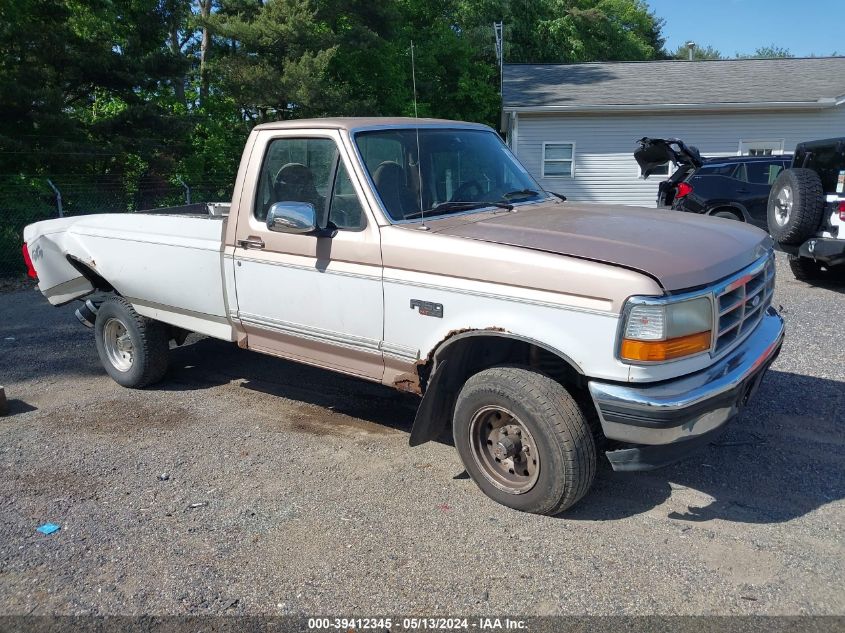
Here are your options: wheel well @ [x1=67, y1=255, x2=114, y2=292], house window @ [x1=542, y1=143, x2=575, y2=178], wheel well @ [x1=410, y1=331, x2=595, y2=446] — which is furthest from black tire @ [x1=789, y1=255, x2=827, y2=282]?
house window @ [x1=542, y1=143, x2=575, y2=178]

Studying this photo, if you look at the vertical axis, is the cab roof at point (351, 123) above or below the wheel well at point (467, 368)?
above

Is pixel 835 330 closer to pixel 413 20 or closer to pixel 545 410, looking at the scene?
pixel 545 410

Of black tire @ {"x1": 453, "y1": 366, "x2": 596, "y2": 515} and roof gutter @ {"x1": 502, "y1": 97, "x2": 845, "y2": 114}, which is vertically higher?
roof gutter @ {"x1": 502, "y1": 97, "x2": 845, "y2": 114}

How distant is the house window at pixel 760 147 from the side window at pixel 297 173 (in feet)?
59.2

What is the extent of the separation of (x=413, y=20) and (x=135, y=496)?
29065mm

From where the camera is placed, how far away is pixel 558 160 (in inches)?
821

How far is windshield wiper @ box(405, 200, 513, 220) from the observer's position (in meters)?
4.50

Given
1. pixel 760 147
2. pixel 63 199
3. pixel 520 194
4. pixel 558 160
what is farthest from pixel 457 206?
pixel 760 147

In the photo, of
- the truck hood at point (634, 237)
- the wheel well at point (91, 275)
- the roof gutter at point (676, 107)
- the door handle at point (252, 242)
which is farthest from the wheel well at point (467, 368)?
the roof gutter at point (676, 107)

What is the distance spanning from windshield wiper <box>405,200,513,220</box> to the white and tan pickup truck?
0.07 feet

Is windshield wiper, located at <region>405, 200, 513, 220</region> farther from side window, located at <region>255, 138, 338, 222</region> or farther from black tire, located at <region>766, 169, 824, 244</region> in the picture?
black tire, located at <region>766, 169, 824, 244</region>

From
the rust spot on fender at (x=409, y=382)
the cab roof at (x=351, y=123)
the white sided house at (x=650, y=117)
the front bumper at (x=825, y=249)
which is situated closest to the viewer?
the rust spot on fender at (x=409, y=382)

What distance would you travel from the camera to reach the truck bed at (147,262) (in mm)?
5348

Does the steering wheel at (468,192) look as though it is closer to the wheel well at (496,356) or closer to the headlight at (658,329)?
the wheel well at (496,356)
